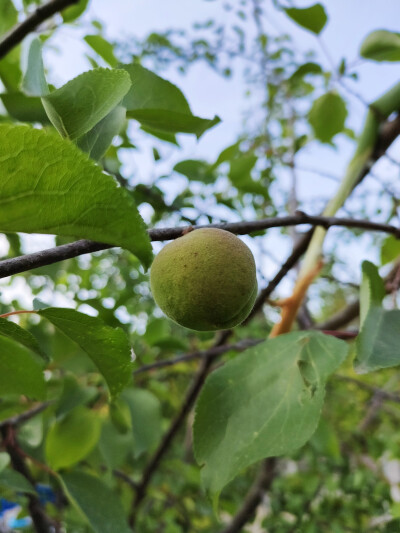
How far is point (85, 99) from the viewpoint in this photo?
497mm

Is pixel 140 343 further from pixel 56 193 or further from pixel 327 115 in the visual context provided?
pixel 56 193

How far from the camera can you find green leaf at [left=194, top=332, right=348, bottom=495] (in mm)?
589

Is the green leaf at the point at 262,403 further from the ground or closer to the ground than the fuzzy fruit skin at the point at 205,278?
closer to the ground

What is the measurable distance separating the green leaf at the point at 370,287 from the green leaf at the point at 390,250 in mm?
522

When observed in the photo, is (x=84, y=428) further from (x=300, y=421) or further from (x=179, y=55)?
(x=179, y=55)

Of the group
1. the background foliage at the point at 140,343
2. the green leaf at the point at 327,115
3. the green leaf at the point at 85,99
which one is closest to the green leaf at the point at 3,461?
the background foliage at the point at 140,343

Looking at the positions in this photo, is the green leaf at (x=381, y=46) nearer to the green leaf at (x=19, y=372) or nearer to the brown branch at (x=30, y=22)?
the brown branch at (x=30, y=22)

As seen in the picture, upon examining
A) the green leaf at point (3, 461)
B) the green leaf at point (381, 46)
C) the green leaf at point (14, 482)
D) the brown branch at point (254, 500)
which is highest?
the green leaf at point (381, 46)

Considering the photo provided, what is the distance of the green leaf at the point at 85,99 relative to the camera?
0.49 metres

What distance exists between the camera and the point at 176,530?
4.76 ft

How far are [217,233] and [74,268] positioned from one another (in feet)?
4.41

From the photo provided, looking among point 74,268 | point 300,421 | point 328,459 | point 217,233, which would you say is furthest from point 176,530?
point 217,233

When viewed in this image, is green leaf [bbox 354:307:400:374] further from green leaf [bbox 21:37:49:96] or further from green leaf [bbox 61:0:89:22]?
green leaf [bbox 61:0:89:22]

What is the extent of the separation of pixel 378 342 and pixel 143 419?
712 millimetres
